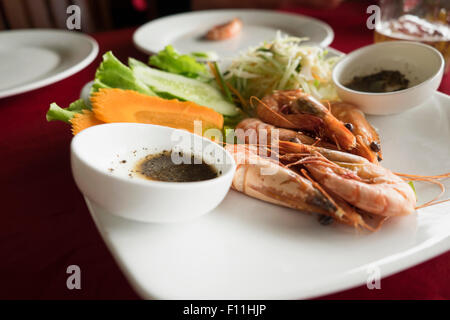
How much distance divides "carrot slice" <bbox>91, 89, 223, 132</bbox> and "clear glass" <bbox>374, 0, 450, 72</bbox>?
1224 mm

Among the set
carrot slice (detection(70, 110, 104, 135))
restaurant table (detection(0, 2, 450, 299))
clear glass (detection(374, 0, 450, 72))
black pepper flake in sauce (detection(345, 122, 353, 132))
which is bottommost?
restaurant table (detection(0, 2, 450, 299))

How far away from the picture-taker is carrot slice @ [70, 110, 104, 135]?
1.54 m

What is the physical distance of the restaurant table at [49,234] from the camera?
1153 mm

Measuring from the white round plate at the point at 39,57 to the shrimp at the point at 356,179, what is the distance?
1411mm

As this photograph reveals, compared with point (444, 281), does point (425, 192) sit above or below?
above

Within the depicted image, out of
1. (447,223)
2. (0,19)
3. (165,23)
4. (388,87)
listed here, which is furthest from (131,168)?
(0,19)

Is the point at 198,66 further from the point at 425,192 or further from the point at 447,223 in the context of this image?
the point at 447,223

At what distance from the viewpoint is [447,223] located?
111 cm

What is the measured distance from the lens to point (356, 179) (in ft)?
4.21

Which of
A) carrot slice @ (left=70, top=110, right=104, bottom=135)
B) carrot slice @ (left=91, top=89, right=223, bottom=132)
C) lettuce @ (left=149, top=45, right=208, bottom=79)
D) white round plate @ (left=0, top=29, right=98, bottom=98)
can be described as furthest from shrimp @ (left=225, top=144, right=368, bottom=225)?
white round plate @ (left=0, top=29, right=98, bottom=98)

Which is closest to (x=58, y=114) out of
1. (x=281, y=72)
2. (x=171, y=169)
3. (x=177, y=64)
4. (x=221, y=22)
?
(x=171, y=169)

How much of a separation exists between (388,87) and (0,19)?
4044 millimetres

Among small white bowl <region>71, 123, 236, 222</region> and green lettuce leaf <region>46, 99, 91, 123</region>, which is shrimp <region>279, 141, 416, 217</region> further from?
green lettuce leaf <region>46, 99, 91, 123</region>

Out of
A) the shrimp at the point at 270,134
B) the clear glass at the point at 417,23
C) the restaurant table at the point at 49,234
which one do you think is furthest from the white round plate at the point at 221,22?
the shrimp at the point at 270,134
